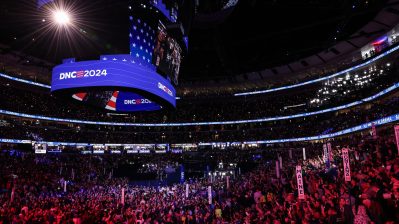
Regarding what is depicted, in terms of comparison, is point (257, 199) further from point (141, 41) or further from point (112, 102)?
point (141, 41)

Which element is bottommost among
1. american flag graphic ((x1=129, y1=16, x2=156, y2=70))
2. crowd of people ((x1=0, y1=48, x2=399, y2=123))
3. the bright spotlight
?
american flag graphic ((x1=129, y1=16, x2=156, y2=70))

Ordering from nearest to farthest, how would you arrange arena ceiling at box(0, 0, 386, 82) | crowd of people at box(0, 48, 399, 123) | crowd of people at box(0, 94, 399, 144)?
arena ceiling at box(0, 0, 386, 82) < crowd of people at box(0, 48, 399, 123) < crowd of people at box(0, 94, 399, 144)

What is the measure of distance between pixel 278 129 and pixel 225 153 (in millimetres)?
9030

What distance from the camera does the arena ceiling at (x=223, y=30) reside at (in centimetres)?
1102

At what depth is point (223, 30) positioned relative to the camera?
2623cm

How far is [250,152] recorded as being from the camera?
47.6 m

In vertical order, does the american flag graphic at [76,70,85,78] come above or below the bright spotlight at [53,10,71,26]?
below

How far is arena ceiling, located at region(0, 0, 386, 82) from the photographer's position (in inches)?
434

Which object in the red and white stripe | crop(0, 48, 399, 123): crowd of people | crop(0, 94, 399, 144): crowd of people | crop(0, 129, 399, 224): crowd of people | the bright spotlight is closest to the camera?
crop(0, 129, 399, 224): crowd of people

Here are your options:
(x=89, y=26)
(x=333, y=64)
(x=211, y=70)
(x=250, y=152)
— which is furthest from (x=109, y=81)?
(x=250, y=152)

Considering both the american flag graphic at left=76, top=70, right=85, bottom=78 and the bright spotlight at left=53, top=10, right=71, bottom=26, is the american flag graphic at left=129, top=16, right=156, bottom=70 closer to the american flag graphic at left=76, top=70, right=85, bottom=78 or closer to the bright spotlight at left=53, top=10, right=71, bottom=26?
the american flag graphic at left=76, top=70, right=85, bottom=78

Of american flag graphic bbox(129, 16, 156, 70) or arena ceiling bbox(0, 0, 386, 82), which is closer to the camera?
american flag graphic bbox(129, 16, 156, 70)

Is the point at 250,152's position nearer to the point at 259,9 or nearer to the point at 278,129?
the point at 278,129

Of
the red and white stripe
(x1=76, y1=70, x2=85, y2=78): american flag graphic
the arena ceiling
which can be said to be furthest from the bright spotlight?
the red and white stripe
